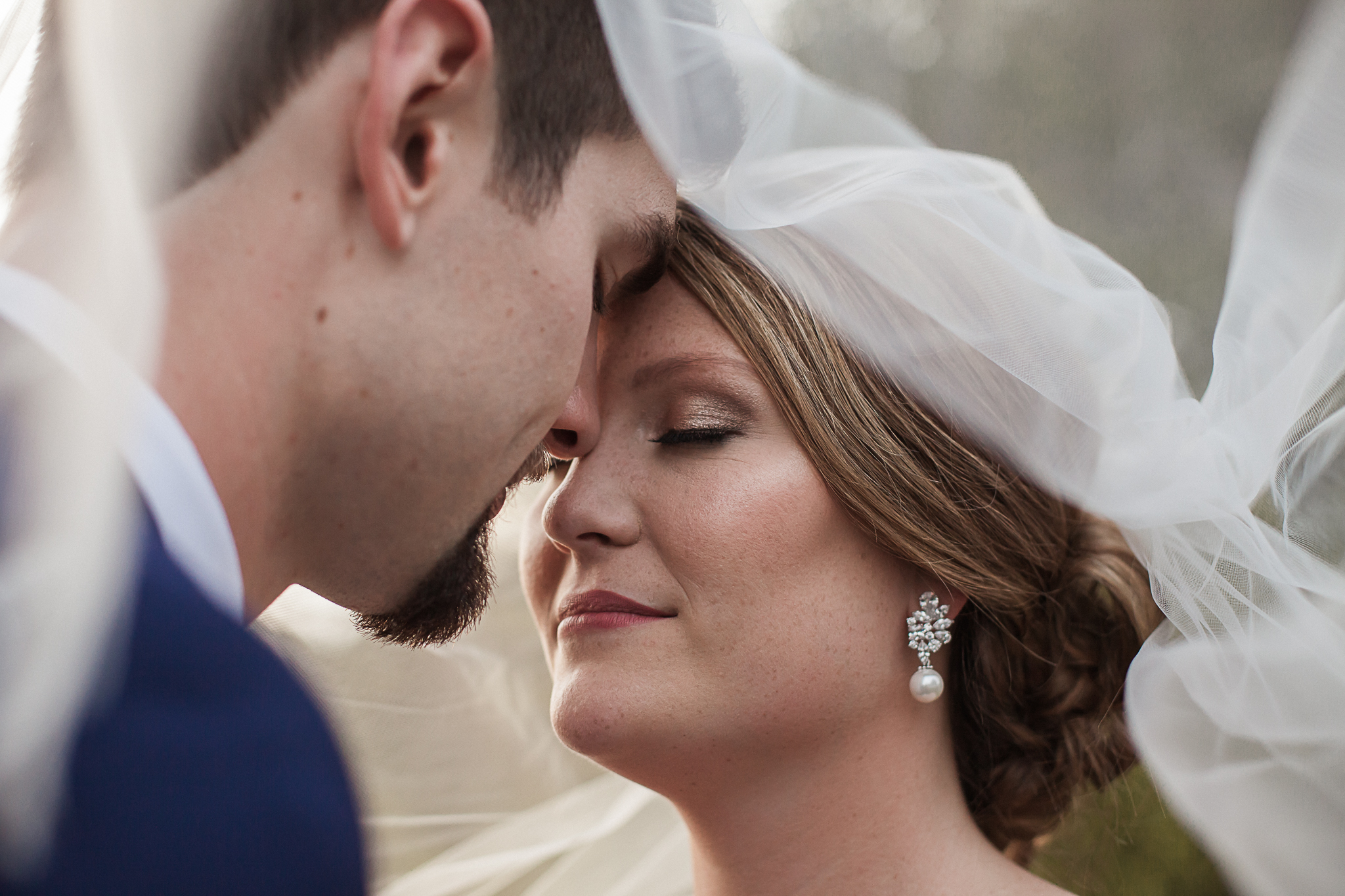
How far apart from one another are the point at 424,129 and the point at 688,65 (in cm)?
49

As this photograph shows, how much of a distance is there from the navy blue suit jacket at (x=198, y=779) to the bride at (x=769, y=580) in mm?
1137

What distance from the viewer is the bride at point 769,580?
210 centimetres

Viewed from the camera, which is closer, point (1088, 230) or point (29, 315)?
point (29, 315)

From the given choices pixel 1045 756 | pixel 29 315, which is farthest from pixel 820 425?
pixel 29 315

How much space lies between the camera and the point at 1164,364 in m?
2.10

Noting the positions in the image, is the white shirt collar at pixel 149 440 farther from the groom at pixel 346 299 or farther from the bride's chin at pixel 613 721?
the bride's chin at pixel 613 721

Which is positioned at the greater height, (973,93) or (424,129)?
(424,129)

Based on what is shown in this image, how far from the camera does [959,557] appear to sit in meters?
2.28

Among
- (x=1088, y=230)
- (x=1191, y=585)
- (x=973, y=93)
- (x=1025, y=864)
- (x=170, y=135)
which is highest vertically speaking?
(x=170, y=135)

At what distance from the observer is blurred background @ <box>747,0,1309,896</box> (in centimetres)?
241

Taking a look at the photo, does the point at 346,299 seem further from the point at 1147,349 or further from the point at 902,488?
the point at 1147,349

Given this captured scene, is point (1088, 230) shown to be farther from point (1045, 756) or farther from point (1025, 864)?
point (1025, 864)

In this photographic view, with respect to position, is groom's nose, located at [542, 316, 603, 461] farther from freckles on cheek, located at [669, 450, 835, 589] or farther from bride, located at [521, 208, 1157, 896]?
freckles on cheek, located at [669, 450, 835, 589]

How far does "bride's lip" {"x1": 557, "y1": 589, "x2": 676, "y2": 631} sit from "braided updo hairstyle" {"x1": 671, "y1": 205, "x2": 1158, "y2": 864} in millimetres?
430
